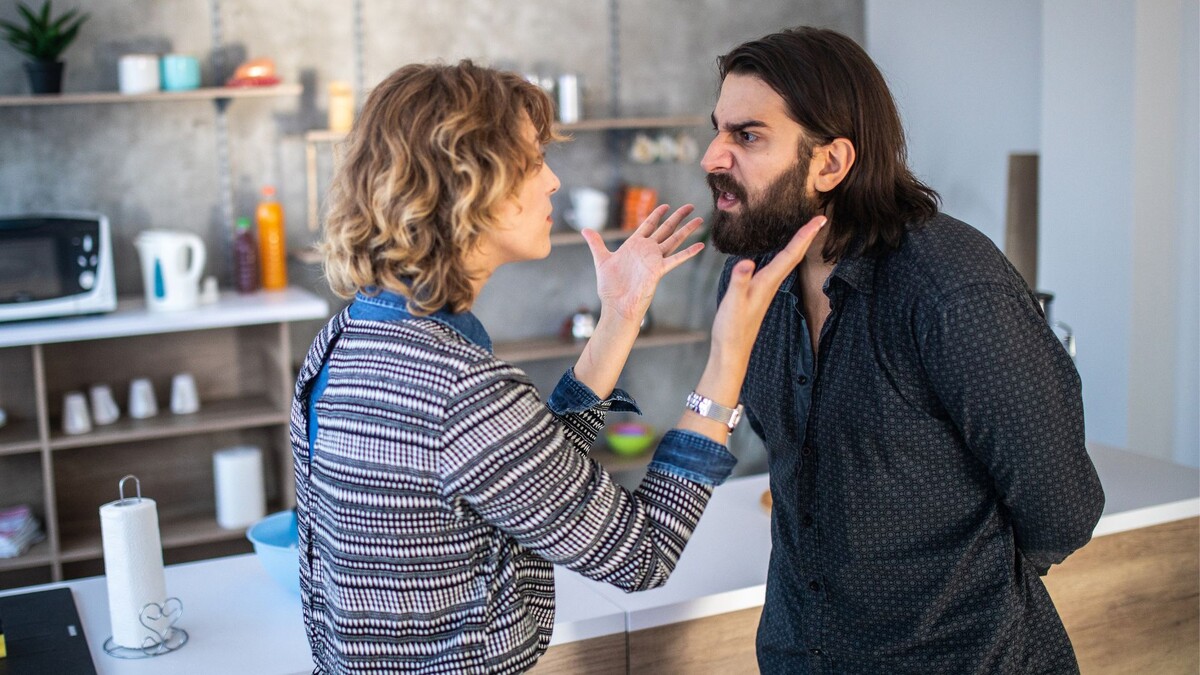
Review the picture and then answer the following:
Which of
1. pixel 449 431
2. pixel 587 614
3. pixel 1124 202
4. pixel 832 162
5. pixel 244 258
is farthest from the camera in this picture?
pixel 244 258

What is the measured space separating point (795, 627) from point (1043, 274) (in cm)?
217

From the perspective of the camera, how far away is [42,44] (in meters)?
3.18

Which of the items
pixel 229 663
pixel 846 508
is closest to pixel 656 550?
pixel 846 508

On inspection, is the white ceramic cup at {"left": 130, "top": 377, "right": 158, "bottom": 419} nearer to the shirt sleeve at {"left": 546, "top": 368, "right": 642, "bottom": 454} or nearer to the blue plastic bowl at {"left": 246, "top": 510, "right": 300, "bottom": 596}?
the blue plastic bowl at {"left": 246, "top": 510, "right": 300, "bottom": 596}

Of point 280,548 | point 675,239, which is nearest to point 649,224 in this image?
point 675,239

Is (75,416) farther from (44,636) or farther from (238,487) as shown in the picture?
(44,636)

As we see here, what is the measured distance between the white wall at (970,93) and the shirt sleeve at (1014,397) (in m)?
Answer: 2.43

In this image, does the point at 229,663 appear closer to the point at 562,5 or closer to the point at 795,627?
the point at 795,627

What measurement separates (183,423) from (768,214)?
2.40 m

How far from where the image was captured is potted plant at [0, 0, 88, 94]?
317cm

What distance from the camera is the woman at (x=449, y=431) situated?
3.40 ft

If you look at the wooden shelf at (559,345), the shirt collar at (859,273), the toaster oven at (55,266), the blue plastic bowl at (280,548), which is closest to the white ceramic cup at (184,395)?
the toaster oven at (55,266)

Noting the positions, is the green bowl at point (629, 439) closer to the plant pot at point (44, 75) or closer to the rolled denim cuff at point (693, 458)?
the plant pot at point (44, 75)

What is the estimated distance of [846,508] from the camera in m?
1.39
